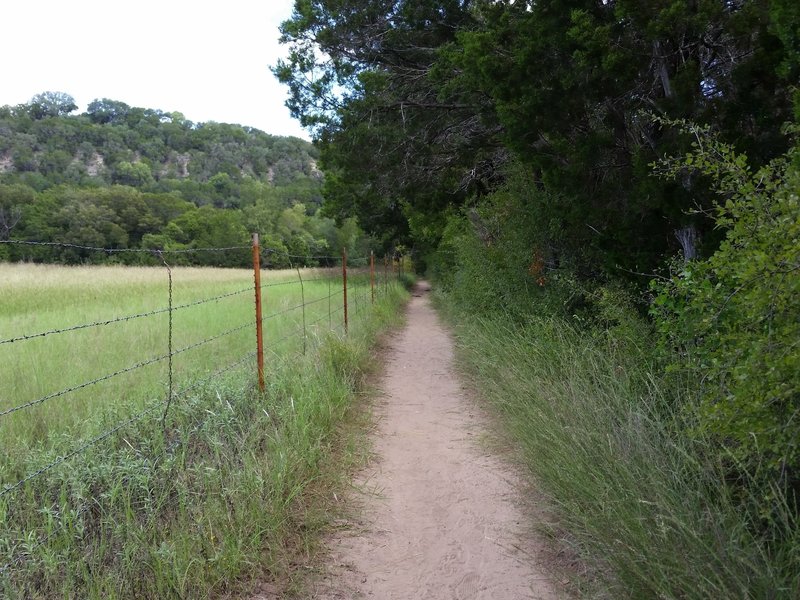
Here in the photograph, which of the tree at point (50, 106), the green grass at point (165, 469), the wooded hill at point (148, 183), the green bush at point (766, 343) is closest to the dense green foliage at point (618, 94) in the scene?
the green bush at point (766, 343)

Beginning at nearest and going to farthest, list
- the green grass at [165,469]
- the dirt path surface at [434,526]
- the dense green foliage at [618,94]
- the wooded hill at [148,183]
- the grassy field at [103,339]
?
the green grass at [165,469]
the dirt path surface at [434,526]
the dense green foliage at [618,94]
the grassy field at [103,339]
the wooded hill at [148,183]

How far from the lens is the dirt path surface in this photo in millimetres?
2887

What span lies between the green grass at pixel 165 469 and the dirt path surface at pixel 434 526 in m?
0.37

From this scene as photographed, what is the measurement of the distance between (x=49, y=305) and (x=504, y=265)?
30.6 ft

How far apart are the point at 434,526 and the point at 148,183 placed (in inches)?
3055

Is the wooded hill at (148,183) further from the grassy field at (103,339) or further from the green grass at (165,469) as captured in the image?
the green grass at (165,469)

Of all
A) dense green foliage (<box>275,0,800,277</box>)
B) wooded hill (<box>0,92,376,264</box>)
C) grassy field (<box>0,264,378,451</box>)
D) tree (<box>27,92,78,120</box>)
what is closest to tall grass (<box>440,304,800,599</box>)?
dense green foliage (<box>275,0,800,277</box>)

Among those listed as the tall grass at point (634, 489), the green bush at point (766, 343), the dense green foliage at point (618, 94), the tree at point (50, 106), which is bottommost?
the tall grass at point (634, 489)

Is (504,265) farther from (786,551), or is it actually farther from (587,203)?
(786,551)

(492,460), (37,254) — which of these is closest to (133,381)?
(492,460)

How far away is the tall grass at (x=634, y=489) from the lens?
2.15m

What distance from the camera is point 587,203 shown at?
5.68 metres

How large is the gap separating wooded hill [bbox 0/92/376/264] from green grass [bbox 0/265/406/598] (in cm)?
1642

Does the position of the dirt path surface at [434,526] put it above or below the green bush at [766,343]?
below
